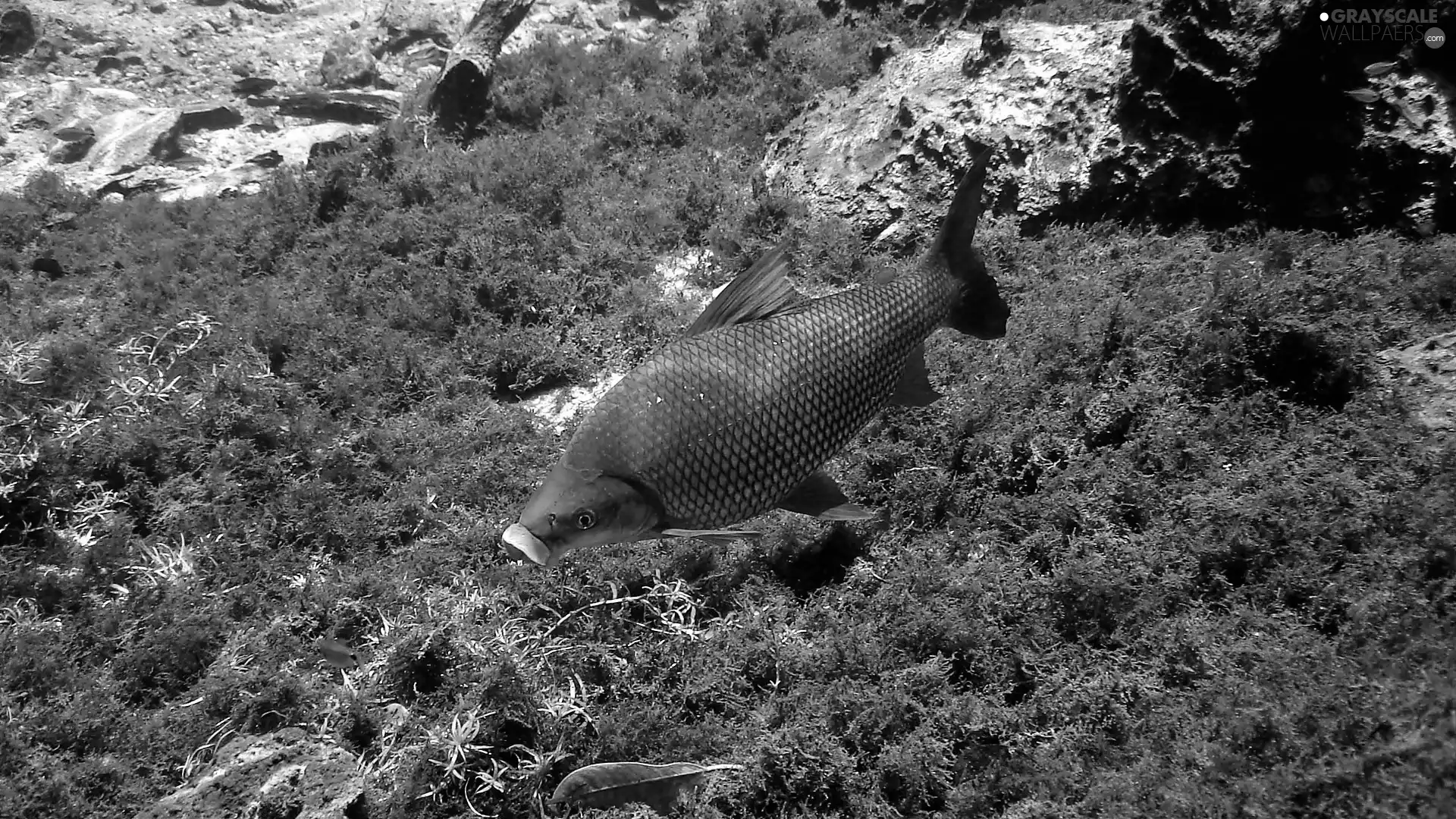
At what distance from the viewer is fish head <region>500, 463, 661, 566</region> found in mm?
2631

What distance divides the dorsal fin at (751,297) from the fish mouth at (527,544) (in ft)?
3.45

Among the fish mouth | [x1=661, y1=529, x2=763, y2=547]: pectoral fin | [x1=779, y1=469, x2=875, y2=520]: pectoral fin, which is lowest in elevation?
the fish mouth

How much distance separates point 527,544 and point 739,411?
0.92 metres

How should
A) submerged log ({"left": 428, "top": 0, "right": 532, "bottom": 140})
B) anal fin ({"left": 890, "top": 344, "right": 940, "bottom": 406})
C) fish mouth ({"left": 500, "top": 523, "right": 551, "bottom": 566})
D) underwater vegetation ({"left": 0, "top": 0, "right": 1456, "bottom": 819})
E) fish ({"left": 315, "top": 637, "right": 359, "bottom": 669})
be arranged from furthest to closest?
submerged log ({"left": 428, "top": 0, "right": 532, "bottom": 140})
fish ({"left": 315, "top": 637, "right": 359, "bottom": 669})
anal fin ({"left": 890, "top": 344, "right": 940, "bottom": 406})
underwater vegetation ({"left": 0, "top": 0, "right": 1456, "bottom": 819})
fish mouth ({"left": 500, "top": 523, "right": 551, "bottom": 566})

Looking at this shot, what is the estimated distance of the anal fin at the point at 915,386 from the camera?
129 inches

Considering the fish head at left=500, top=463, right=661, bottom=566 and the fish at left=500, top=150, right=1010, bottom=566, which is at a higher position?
the fish at left=500, top=150, right=1010, bottom=566

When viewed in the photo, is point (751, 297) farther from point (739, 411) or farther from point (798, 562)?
point (798, 562)

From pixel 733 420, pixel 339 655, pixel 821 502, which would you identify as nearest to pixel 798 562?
pixel 821 502

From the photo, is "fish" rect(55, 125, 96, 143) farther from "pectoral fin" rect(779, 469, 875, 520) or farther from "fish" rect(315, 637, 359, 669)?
"pectoral fin" rect(779, 469, 875, 520)

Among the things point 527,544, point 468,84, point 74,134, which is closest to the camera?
point 527,544

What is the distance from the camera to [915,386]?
332cm

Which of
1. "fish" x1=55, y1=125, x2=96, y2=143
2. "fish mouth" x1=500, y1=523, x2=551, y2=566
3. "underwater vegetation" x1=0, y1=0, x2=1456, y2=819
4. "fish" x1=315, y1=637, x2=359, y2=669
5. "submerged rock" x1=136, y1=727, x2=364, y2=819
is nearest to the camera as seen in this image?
"fish mouth" x1=500, y1=523, x2=551, y2=566

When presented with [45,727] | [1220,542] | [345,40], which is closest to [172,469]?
[45,727]

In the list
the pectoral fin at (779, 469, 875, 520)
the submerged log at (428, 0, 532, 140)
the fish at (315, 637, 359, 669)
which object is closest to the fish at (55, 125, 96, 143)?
the submerged log at (428, 0, 532, 140)
